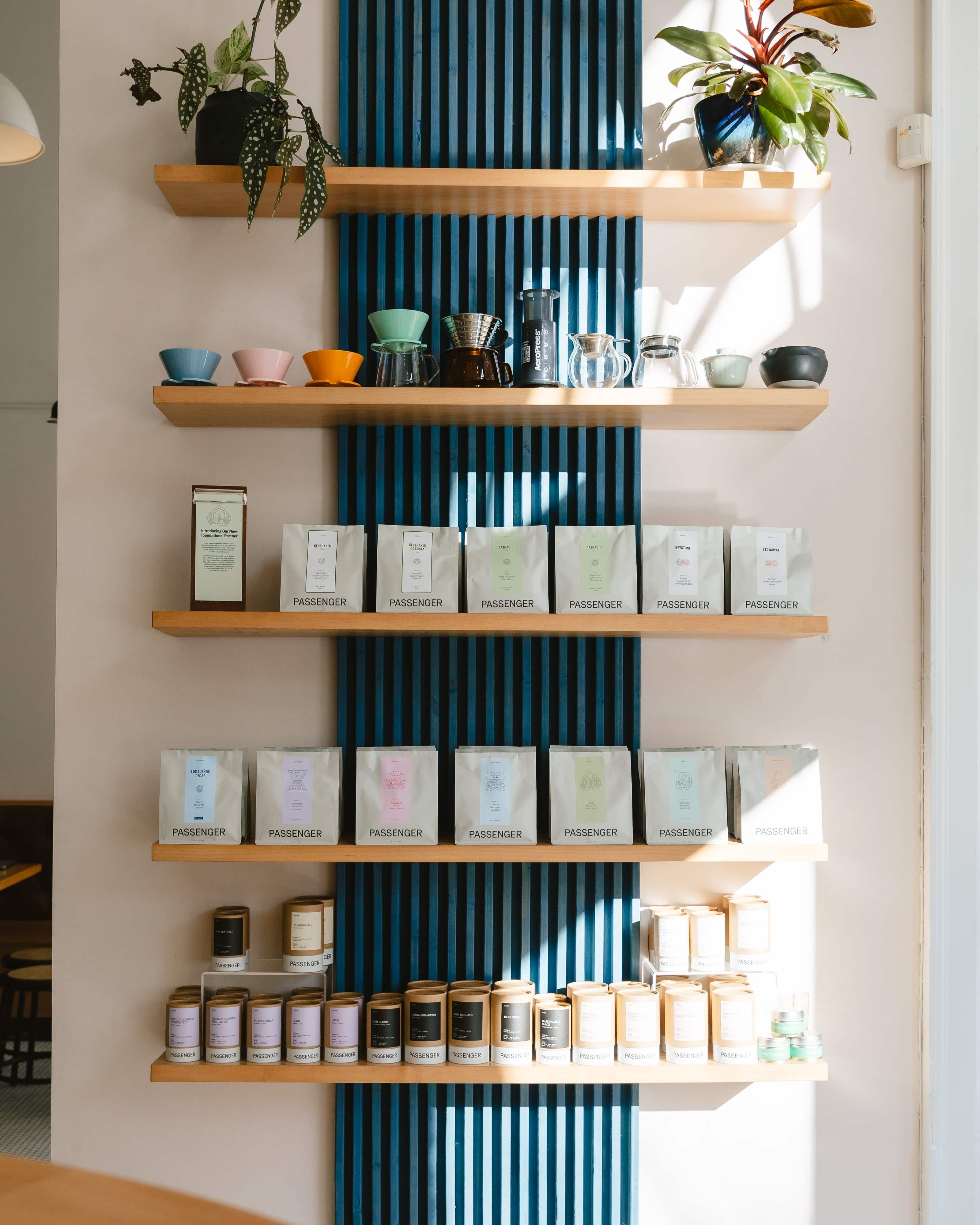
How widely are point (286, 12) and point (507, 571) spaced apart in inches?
48.5


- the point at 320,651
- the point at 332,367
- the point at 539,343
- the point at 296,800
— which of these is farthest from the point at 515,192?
the point at 296,800

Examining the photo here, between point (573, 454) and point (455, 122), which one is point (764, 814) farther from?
point (455, 122)

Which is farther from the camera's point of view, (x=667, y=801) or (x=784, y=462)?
(x=784, y=462)

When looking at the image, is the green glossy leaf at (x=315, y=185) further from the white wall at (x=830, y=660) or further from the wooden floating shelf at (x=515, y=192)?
the white wall at (x=830, y=660)

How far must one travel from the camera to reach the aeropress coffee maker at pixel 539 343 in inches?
86.5

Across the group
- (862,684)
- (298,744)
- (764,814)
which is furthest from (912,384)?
(298,744)

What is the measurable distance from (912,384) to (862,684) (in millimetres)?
737

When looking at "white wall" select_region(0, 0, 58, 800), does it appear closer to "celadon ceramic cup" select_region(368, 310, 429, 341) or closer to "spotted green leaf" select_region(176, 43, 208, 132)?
"spotted green leaf" select_region(176, 43, 208, 132)

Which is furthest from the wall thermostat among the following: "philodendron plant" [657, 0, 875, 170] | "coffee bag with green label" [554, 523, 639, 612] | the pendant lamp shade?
the pendant lamp shade

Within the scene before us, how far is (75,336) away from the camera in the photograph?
2379mm

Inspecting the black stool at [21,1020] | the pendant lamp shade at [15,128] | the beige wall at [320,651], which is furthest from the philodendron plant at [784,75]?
the black stool at [21,1020]

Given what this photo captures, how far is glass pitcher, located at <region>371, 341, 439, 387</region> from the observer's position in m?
2.20

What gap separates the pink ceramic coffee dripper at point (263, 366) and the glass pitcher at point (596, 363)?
63cm

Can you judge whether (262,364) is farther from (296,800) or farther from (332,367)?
(296,800)
